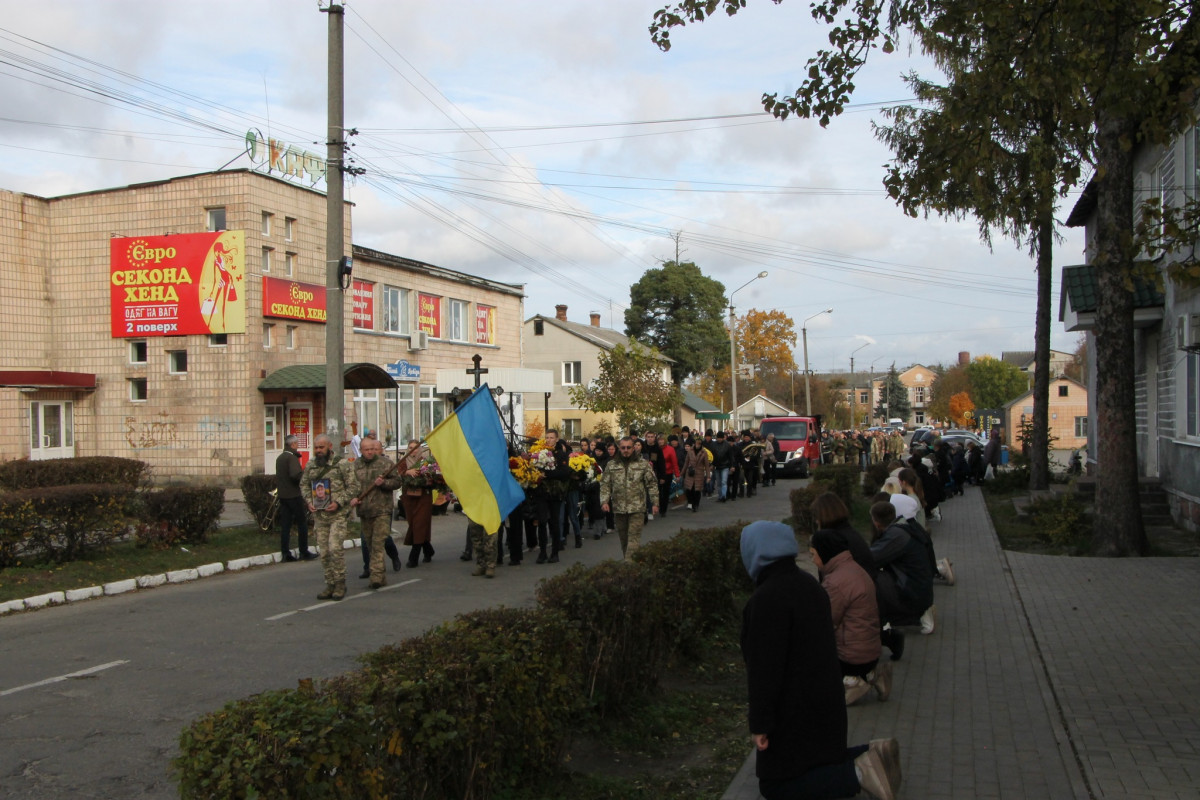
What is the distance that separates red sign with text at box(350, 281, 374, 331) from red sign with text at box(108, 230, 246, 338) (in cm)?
528

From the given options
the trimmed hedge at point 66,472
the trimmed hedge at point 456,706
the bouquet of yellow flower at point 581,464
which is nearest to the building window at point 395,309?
the trimmed hedge at point 66,472

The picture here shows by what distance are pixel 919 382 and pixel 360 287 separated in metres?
153

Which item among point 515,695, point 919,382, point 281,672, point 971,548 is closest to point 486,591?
point 281,672

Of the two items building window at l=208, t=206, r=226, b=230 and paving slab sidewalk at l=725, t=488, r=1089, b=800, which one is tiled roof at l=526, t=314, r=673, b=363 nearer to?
building window at l=208, t=206, r=226, b=230

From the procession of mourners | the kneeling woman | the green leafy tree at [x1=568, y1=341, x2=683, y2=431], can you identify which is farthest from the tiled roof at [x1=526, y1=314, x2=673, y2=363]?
the kneeling woman

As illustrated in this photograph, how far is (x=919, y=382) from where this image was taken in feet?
565

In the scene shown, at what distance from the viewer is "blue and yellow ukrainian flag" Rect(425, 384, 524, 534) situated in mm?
10820

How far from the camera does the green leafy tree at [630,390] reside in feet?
137

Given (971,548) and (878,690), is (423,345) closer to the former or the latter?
(971,548)

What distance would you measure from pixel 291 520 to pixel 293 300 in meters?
16.4

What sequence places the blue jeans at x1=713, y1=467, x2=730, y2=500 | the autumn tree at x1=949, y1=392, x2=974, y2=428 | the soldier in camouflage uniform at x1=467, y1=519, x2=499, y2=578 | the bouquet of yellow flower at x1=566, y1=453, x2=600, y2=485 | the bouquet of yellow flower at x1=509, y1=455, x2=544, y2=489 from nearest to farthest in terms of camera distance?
the soldier in camouflage uniform at x1=467, y1=519, x2=499, y2=578
the bouquet of yellow flower at x1=509, y1=455, x2=544, y2=489
the bouquet of yellow flower at x1=566, y1=453, x2=600, y2=485
the blue jeans at x1=713, y1=467, x2=730, y2=500
the autumn tree at x1=949, y1=392, x2=974, y2=428

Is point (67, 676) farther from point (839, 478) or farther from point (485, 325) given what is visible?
point (485, 325)

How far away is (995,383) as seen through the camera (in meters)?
99.9

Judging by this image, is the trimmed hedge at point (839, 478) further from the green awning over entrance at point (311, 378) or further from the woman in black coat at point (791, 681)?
the green awning over entrance at point (311, 378)
